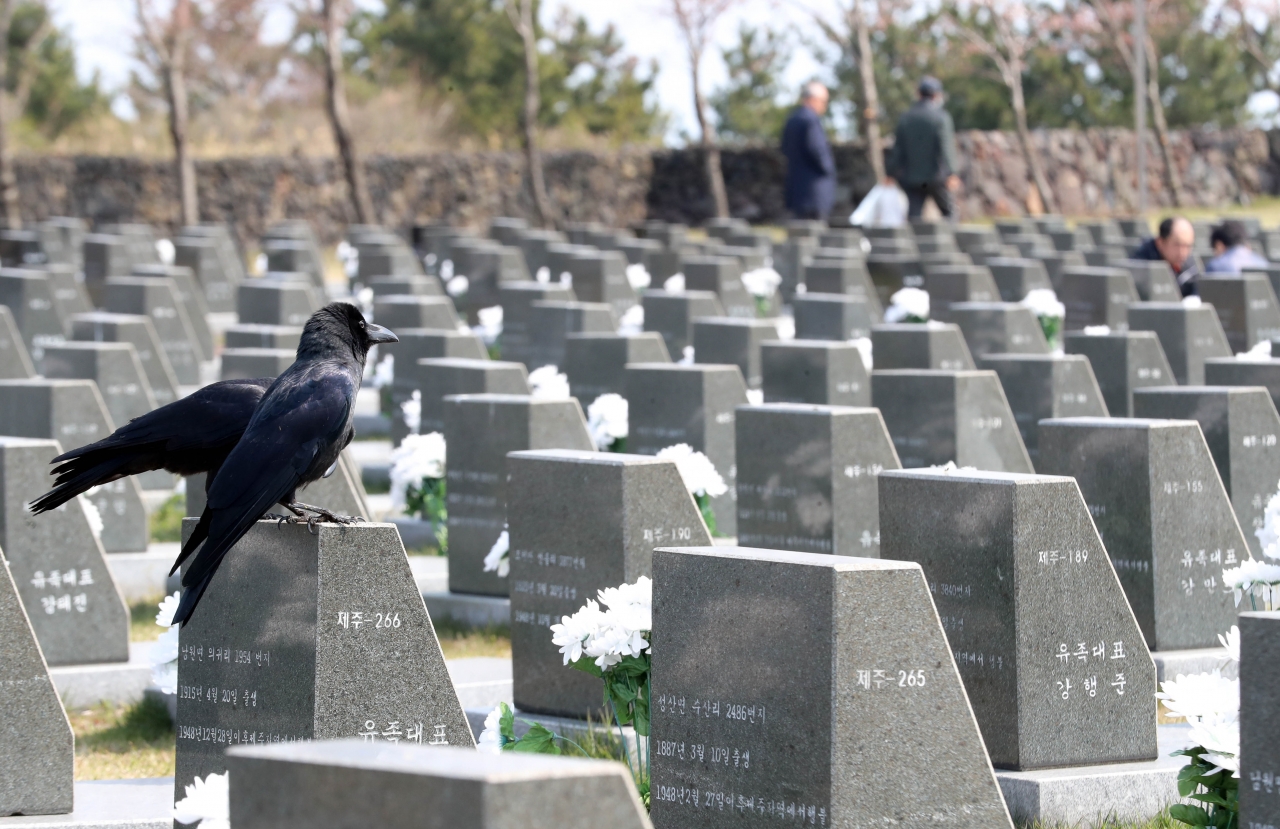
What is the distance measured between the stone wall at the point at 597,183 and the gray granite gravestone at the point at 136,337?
20685 mm

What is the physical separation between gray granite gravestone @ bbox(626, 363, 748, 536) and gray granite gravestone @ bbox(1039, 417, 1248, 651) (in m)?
2.64

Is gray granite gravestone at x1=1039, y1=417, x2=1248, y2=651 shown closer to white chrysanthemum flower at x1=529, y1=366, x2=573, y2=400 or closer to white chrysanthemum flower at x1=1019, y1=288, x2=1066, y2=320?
white chrysanthemum flower at x1=529, y1=366, x2=573, y2=400

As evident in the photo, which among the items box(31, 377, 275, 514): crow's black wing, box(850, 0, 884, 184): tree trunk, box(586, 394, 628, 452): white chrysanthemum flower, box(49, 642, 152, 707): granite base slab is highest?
box(850, 0, 884, 184): tree trunk

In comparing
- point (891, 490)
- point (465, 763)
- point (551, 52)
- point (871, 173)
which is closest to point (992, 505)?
point (891, 490)

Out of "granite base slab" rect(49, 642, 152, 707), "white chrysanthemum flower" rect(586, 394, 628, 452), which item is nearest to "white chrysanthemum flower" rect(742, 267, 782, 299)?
"white chrysanthemum flower" rect(586, 394, 628, 452)

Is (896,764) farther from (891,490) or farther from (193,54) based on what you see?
(193,54)

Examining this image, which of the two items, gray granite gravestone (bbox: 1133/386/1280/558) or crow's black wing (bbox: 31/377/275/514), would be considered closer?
crow's black wing (bbox: 31/377/275/514)

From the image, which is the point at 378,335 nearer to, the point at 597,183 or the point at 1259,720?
the point at 1259,720

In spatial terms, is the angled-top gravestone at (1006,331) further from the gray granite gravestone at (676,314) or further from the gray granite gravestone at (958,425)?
the gray granite gravestone at (958,425)

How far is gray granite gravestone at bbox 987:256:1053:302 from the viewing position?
583 inches

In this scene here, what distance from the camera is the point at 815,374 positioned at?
9430 millimetres

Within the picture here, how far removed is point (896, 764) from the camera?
4035 millimetres

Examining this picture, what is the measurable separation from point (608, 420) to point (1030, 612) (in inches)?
149

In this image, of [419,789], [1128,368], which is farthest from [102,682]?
[1128,368]
